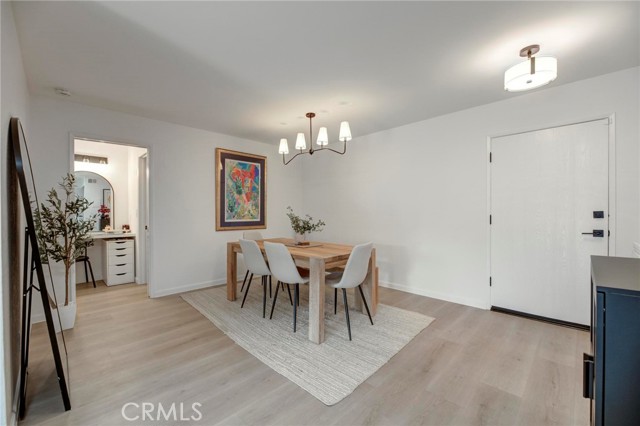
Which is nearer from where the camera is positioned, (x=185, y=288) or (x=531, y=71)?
(x=531, y=71)

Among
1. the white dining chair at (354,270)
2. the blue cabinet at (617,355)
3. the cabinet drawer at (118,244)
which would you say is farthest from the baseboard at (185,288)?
the blue cabinet at (617,355)

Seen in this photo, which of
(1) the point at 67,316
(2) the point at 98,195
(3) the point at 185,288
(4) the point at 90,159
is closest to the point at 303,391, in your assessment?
(1) the point at 67,316

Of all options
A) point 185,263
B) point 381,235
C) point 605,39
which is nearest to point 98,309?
point 185,263

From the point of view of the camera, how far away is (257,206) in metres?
4.80

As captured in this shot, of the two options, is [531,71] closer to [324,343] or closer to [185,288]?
[324,343]

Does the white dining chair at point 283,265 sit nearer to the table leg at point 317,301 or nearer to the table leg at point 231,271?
the table leg at point 317,301

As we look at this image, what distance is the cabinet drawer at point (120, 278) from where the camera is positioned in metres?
4.23

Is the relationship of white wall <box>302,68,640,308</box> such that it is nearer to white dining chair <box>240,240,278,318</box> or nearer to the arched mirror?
white dining chair <box>240,240,278,318</box>

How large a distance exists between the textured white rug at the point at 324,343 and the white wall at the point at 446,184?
2.91 ft

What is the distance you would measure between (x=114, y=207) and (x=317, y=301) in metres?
4.41

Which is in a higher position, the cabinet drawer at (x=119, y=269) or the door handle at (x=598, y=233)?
the door handle at (x=598, y=233)

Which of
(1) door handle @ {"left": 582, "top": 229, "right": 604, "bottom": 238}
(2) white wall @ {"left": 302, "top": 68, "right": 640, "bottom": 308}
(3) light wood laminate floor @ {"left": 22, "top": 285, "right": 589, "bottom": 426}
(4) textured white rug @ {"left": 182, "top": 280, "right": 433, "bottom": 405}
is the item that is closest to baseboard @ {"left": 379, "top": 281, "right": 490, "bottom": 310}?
(2) white wall @ {"left": 302, "top": 68, "right": 640, "bottom": 308}

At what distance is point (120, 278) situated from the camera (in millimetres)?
4336

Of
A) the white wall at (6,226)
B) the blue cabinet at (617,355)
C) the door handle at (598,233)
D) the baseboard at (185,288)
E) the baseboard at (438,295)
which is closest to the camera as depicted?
the blue cabinet at (617,355)
